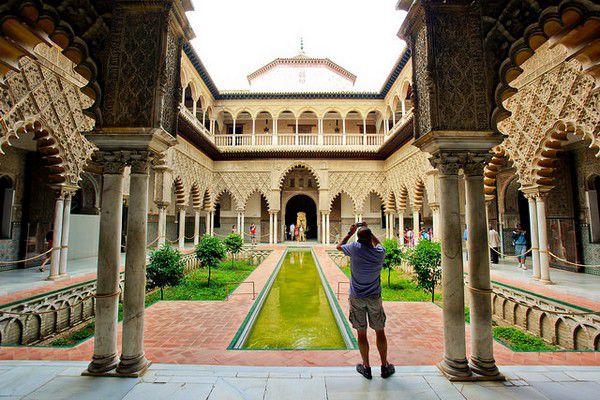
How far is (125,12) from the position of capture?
3.20 metres

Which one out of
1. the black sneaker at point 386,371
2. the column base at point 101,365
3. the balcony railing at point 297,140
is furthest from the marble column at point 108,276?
the balcony railing at point 297,140

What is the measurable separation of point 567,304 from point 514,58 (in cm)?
416

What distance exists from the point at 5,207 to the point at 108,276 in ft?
28.3

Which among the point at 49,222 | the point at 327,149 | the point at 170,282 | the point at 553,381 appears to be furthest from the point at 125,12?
the point at 327,149

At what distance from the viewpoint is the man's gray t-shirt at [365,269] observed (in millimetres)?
2803

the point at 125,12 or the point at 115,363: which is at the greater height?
the point at 125,12

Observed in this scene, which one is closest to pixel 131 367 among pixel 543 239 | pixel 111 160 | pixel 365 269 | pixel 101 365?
pixel 101 365

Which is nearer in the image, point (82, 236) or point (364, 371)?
point (364, 371)

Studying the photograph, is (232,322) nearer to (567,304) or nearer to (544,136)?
(567,304)

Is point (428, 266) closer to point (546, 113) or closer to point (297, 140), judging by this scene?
point (546, 113)

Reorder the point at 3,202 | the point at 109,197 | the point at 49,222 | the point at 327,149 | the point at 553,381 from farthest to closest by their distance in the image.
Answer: the point at 327,149
the point at 49,222
the point at 3,202
the point at 109,197
the point at 553,381

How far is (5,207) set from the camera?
332 inches

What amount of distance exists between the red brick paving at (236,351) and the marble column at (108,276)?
0.65 metres

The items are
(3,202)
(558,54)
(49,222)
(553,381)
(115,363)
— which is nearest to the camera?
(553,381)
